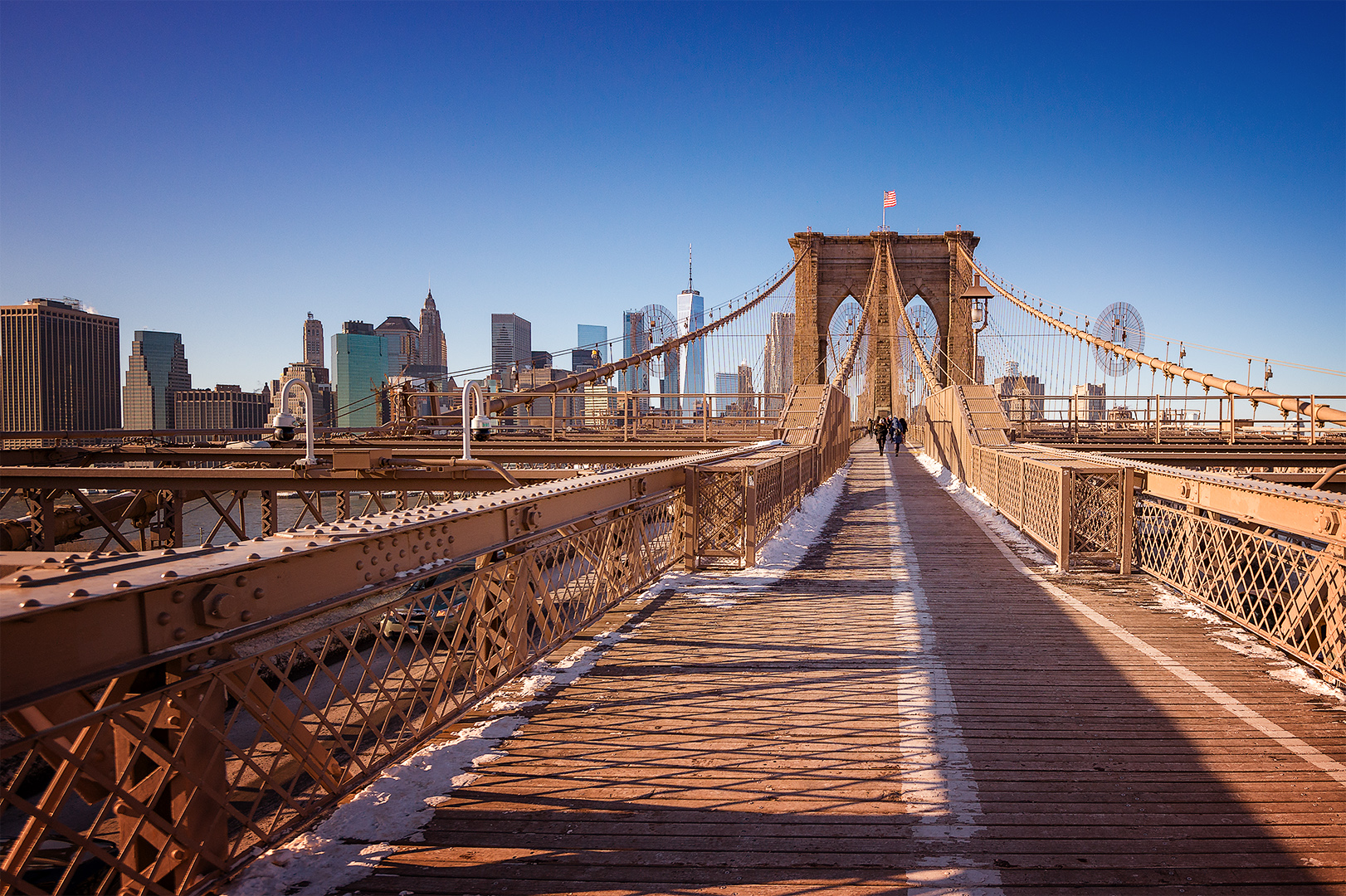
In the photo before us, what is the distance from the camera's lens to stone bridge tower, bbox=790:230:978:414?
1812 inches

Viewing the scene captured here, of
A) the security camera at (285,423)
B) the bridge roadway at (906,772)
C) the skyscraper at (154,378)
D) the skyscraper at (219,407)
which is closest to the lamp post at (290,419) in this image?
the security camera at (285,423)

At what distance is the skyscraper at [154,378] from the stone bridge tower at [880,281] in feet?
168

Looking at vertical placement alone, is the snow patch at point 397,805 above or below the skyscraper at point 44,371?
below

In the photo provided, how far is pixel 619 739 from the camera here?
421 cm

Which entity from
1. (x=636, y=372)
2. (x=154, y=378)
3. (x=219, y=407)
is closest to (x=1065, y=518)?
(x=636, y=372)

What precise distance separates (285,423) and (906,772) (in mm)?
5408

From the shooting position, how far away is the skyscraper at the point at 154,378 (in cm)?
6288

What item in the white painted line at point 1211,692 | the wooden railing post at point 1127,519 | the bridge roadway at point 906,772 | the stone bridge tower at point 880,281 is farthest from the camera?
the stone bridge tower at point 880,281

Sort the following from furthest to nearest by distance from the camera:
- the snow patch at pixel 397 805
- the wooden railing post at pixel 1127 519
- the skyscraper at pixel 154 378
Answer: the skyscraper at pixel 154 378 < the wooden railing post at pixel 1127 519 < the snow patch at pixel 397 805

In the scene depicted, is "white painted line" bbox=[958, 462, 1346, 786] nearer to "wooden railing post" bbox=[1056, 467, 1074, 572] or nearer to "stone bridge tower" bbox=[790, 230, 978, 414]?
"wooden railing post" bbox=[1056, 467, 1074, 572]

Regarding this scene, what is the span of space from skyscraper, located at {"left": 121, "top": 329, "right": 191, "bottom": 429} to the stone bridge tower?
51134mm

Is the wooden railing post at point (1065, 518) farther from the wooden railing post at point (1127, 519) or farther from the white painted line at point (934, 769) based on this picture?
the white painted line at point (934, 769)

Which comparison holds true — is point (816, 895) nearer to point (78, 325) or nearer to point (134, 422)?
point (78, 325)

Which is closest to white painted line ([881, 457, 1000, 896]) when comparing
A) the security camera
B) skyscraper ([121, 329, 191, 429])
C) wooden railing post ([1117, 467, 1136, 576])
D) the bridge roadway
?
the bridge roadway
